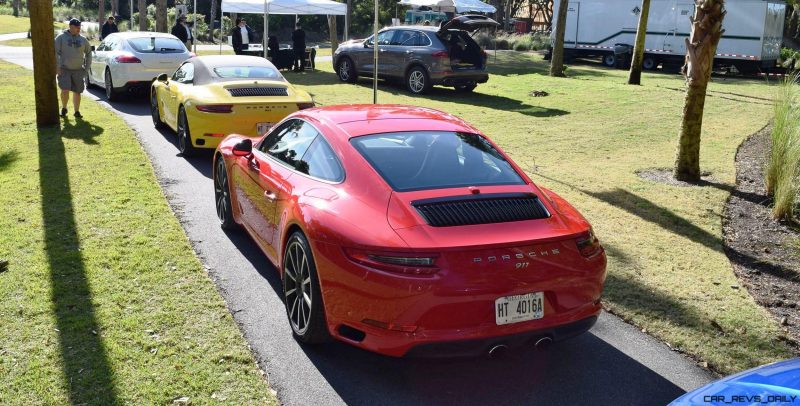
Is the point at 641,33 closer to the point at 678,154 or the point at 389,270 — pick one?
the point at 678,154

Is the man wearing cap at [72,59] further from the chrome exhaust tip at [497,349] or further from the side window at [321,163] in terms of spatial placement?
the chrome exhaust tip at [497,349]

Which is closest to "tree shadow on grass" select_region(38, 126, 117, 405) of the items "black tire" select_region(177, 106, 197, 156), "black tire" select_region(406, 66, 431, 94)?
"black tire" select_region(177, 106, 197, 156)

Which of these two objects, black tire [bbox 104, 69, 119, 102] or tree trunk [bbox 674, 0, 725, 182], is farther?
black tire [bbox 104, 69, 119, 102]

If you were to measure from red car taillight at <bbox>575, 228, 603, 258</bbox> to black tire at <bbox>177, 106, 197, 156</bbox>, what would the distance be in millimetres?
7088

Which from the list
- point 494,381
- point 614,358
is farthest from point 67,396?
point 614,358

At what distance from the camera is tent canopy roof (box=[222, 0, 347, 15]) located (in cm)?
2466

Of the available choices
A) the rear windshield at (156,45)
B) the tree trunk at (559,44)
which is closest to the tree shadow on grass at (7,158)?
the rear windshield at (156,45)

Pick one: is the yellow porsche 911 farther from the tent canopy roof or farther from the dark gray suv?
the tent canopy roof

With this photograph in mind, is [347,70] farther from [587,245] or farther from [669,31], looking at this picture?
[587,245]

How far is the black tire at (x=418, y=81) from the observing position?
18766 millimetres

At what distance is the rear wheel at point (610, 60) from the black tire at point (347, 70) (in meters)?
13.4

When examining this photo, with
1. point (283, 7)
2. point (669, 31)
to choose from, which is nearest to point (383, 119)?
point (283, 7)

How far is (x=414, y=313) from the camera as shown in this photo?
4062mm

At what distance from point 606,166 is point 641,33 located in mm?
10839
